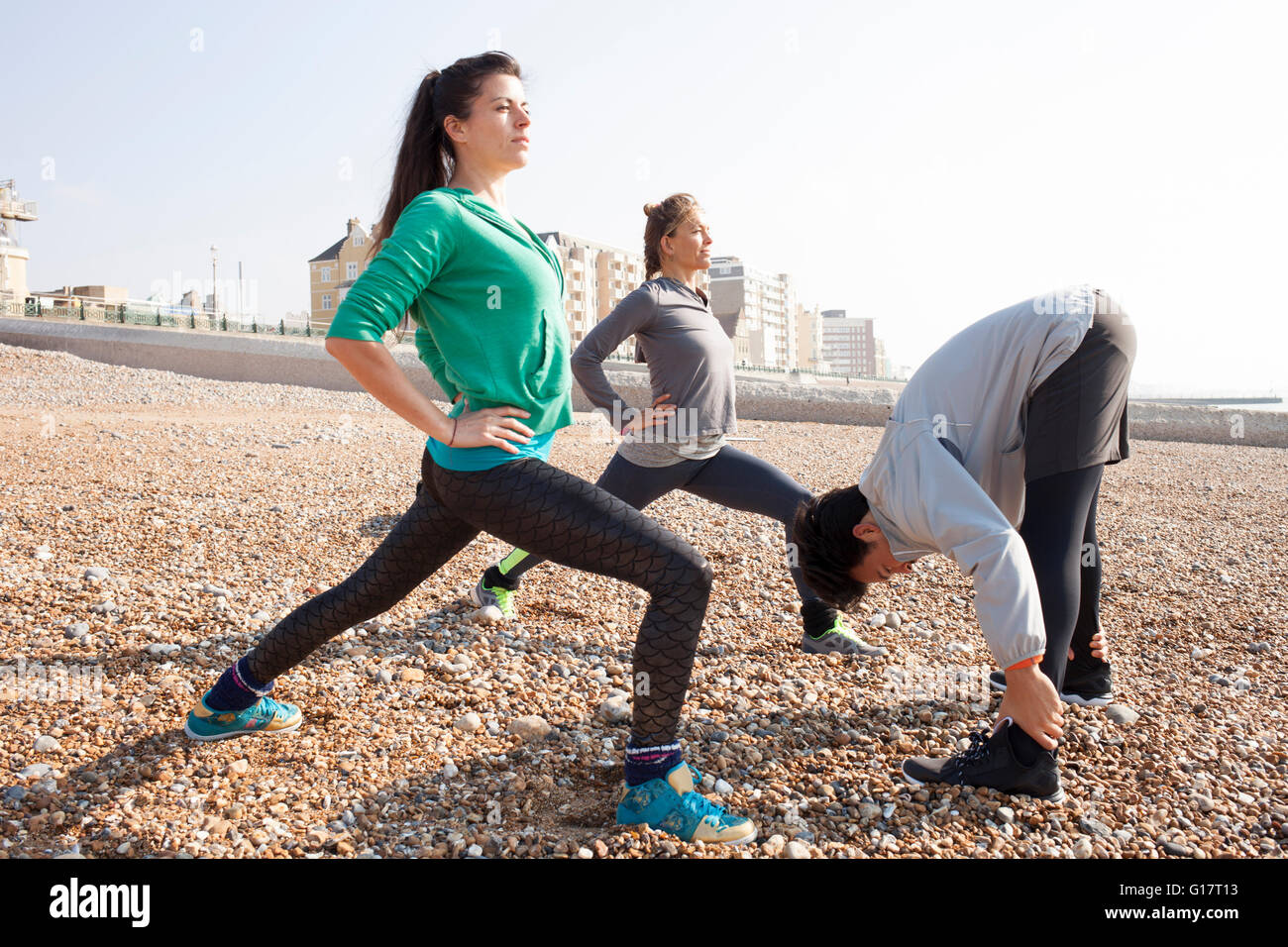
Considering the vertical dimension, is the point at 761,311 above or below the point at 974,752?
above

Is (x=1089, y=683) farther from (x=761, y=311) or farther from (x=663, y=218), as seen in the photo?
(x=761, y=311)

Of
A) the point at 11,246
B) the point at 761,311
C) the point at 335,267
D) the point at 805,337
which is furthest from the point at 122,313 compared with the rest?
the point at 805,337

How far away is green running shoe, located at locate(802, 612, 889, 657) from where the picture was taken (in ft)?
13.9

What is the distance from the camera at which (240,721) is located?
10.0 feet

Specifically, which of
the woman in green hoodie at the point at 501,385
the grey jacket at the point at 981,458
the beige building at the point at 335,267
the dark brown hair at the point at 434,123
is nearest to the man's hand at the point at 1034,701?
the grey jacket at the point at 981,458

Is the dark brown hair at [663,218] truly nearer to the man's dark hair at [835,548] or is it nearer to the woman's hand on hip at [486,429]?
the man's dark hair at [835,548]

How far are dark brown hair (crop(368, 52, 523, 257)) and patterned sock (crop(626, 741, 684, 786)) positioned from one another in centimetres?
168

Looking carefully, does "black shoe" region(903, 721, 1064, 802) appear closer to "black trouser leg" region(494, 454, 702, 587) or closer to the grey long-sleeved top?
"black trouser leg" region(494, 454, 702, 587)

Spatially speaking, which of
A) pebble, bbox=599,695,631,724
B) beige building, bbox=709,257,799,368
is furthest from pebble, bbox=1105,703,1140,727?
beige building, bbox=709,257,799,368

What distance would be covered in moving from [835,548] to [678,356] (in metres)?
1.89

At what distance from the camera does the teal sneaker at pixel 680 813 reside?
2.50 metres

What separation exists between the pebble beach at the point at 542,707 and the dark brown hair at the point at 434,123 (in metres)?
1.75
